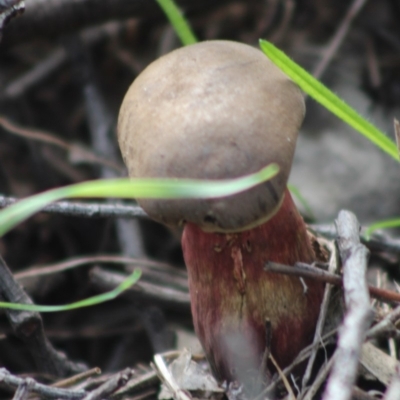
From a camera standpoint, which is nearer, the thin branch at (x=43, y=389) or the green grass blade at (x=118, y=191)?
the green grass blade at (x=118, y=191)

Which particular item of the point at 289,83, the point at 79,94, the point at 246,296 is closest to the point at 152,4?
the point at 79,94

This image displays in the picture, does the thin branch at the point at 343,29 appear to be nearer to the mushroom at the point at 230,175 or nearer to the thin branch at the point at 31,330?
the mushroom at the point at 230,175

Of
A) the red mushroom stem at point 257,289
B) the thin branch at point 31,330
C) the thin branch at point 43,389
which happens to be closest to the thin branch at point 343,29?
the red mushroom stem at point 257,289

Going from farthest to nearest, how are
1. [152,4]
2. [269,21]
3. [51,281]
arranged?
1. [269,21]
2. [152,4]
3. [51,281]

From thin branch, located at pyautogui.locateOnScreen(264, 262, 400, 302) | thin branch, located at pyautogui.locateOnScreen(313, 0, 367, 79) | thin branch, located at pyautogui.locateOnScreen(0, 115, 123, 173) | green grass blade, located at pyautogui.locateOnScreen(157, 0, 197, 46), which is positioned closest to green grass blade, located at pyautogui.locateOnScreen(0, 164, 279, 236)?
thin branch, located at pyautogui.locateOnScreen(264, 262, 400, 302)

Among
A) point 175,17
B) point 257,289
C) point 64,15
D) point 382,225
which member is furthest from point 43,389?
point 64,15

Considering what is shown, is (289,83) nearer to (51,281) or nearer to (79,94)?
(51,281)
